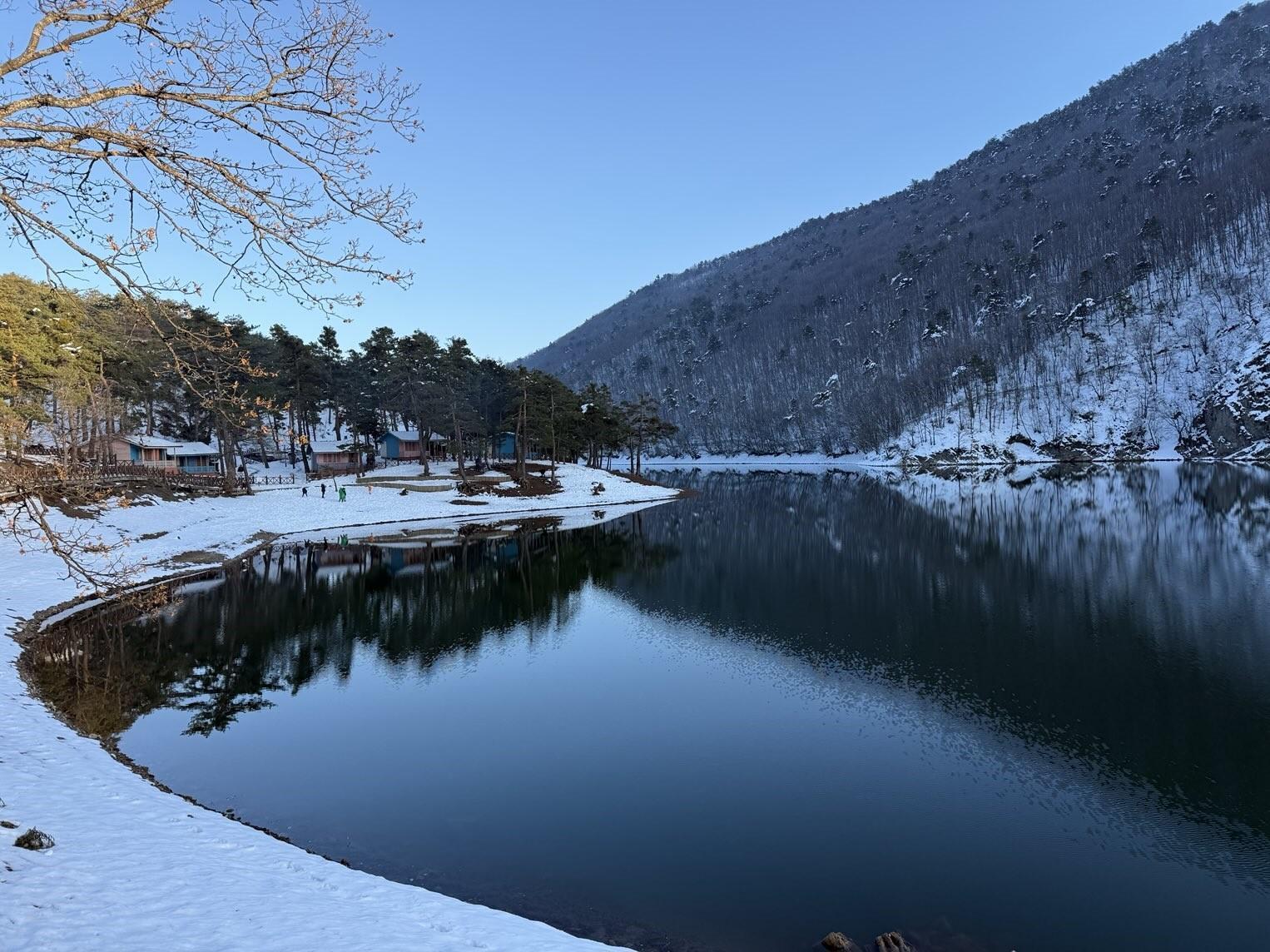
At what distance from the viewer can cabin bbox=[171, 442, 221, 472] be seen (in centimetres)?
8225

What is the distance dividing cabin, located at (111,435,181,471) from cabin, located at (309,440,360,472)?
16.0 meters

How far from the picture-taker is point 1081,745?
49.5 ft

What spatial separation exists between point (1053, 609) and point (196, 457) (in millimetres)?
94181

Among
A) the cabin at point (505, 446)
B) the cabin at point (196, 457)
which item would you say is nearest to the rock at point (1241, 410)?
the cabin at point (505, 446)

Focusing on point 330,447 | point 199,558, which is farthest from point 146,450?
point 199,558

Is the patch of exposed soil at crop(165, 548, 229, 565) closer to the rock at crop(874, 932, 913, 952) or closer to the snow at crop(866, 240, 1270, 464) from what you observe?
the rock at crop(874, 932, 913, 952)

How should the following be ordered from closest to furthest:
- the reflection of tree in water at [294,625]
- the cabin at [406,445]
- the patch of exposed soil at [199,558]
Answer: the reflection of tree in water at [294,625] → the patch of exposed soil at [199,558] → the cabin at [406,445]

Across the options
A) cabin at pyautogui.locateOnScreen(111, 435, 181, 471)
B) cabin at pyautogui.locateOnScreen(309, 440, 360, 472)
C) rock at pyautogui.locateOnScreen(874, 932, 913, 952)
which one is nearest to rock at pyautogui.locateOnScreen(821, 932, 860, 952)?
rock at pyautogui.locateOnScreen(874, 932, 913, 952)

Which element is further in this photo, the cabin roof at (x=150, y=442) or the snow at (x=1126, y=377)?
the snow at (x=1126, y=377)

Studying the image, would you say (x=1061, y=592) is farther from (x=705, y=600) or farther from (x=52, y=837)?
(x=52, y=837)

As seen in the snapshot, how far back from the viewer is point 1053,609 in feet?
87.4

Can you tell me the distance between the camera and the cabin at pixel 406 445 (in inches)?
3718

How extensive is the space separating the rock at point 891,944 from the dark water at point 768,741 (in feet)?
1.63

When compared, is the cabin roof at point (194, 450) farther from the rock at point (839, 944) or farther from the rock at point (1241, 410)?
the rock at point (1241, 410)
